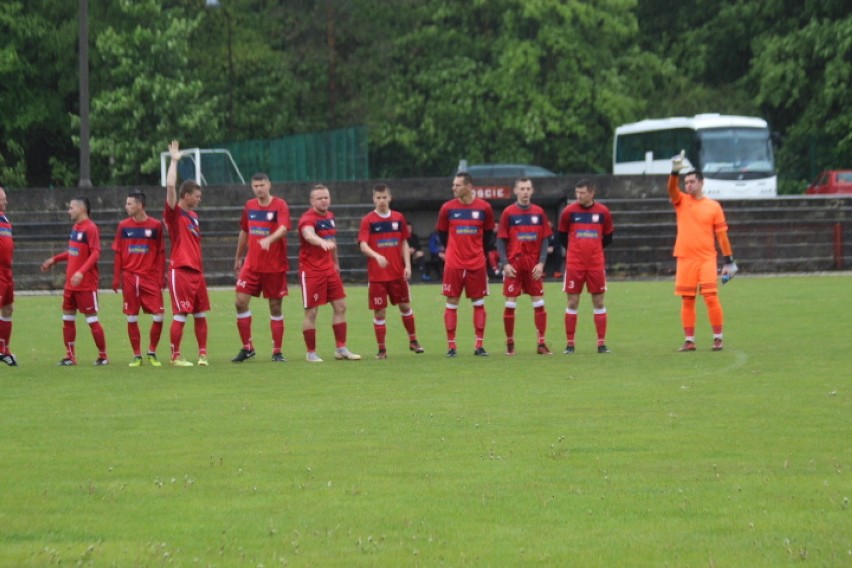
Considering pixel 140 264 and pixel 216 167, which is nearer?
pixel 140 264

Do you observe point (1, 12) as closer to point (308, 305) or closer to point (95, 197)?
point (95, 197)

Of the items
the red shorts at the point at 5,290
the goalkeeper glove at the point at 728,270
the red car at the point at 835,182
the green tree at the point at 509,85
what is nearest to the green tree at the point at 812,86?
the red car at the point at 835,182

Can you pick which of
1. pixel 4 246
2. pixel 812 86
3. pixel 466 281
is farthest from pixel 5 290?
pixel 812 86

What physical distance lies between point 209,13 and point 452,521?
5510 cm

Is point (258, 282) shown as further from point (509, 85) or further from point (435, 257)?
point (509, 85)

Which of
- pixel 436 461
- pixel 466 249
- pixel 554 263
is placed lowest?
pixel 554 263

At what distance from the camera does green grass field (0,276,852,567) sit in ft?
23.2

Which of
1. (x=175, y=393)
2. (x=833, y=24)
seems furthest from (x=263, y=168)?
(x=175, y=393)

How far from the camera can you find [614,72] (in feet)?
196

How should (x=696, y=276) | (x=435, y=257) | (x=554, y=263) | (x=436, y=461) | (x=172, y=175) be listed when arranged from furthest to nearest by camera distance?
(x=554, y=263), (x=435, y=257), (x=696, y=276), (x=172, y=175), (x=436, y=461)

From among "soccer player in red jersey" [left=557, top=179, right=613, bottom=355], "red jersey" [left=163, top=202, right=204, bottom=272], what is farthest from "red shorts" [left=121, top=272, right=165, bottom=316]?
"soccer player in red jersey" [left=557, top=179, right=613, bottom=355]

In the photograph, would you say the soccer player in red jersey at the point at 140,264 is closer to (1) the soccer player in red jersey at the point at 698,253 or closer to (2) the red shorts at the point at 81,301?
(2) the red shorts at the point at 81,301

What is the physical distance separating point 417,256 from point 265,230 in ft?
67.6

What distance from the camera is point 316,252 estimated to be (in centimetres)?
1742
